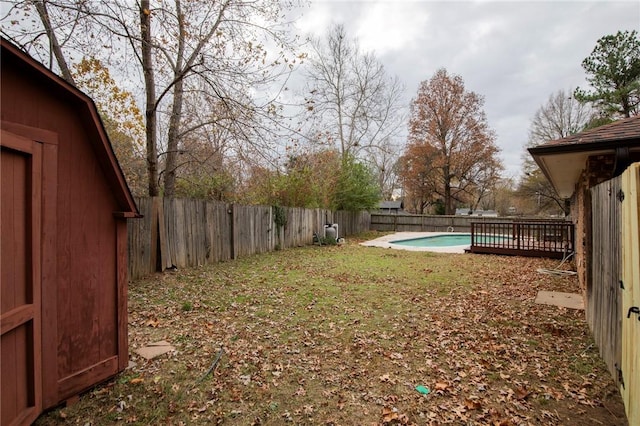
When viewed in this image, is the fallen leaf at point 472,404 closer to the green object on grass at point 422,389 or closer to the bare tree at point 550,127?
the green object on grass at point 422,389

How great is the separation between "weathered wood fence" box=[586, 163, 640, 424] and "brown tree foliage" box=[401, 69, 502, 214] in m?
21.8

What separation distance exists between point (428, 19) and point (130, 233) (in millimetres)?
9036

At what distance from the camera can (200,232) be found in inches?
302

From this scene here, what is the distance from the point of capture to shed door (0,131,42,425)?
71.0 inches

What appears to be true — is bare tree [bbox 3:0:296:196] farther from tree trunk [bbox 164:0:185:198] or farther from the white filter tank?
the white filter tank

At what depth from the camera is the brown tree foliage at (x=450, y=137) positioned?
23344 millimetres

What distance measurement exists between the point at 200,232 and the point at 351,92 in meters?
14.9

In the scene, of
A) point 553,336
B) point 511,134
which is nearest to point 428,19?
point 553,336

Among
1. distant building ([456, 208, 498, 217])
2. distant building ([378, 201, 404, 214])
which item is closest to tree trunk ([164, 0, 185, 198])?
distant building ([456, 208, 498, 217])

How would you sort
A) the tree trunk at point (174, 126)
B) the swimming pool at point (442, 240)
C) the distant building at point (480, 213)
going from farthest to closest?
the distant building at point (480, 213) → the swimming pool at point (442, 240) → the tree trunk at point (174, 126)

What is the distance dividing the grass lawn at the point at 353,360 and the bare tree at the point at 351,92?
1407cm

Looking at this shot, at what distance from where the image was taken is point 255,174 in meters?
8.79

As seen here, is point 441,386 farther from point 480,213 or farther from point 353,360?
point 480,213

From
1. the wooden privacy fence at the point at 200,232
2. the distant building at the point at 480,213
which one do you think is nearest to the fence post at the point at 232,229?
the wooden privacy fence at the point at 200,232
